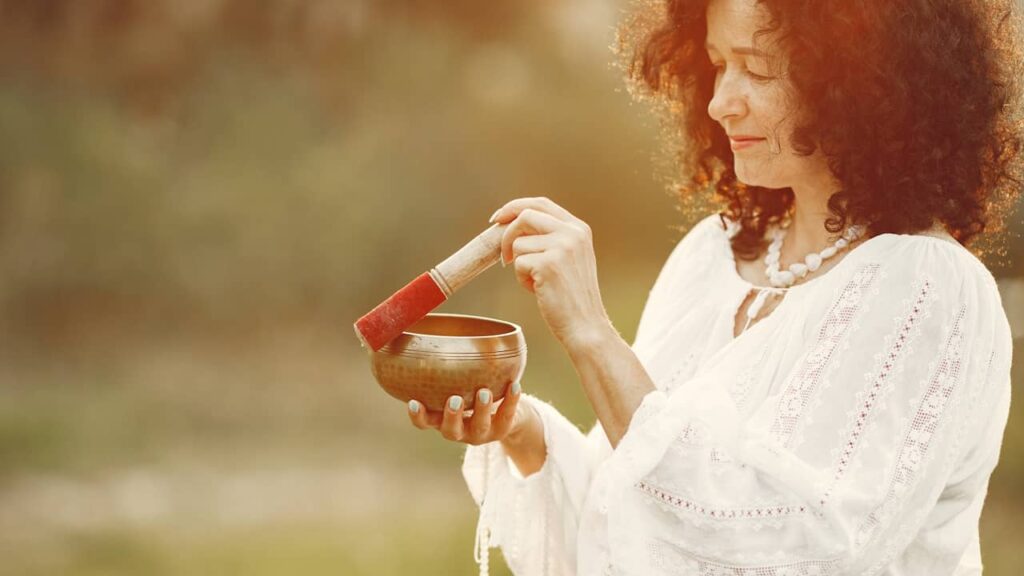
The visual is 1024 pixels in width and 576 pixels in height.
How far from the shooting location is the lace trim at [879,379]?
134 centimetres

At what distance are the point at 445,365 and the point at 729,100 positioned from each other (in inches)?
22.6

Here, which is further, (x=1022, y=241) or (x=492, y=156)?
(x=492, y=156)

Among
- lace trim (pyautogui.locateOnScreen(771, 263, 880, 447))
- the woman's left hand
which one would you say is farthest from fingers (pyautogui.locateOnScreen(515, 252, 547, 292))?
lace trim (pyautogui.locateOnScreen(771, 263, 880, 447))

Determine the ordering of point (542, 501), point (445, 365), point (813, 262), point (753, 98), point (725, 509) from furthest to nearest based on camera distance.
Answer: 1. point (542, 501)
2. point (813, 262)
3. point (753, 98)
4. point (445, 365)
5. point (725, 509)

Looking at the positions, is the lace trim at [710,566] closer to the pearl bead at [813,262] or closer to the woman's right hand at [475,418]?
the woman's right hand at [475,418]

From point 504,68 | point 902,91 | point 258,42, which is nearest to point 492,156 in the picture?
point 504,68

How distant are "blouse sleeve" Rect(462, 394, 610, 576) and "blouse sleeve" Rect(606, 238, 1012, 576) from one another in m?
0.42

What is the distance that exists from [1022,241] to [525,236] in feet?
11.3

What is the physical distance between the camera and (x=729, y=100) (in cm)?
157

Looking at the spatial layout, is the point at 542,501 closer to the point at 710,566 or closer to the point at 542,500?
the point at 542,500

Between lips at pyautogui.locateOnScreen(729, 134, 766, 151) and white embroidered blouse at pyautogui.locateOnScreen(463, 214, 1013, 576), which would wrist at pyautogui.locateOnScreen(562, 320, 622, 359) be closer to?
white embroidered blouse at pyautogui.locateOnScreen(463, 214, 1013, 576)

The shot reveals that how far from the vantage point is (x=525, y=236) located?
1.44m

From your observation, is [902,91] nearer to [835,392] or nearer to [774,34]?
[774,34]

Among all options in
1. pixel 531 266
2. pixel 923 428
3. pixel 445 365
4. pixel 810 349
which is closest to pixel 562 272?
pixel 531 266
